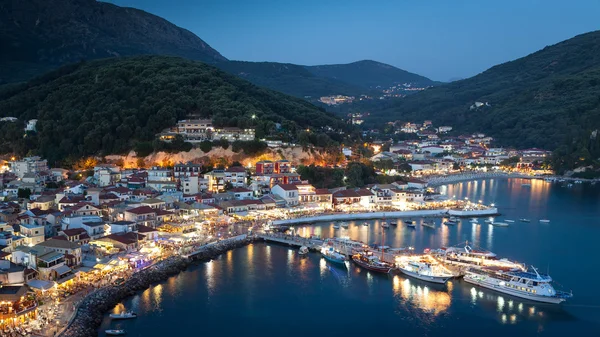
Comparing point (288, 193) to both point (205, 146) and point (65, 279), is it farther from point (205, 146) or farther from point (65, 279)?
point (65, 279)

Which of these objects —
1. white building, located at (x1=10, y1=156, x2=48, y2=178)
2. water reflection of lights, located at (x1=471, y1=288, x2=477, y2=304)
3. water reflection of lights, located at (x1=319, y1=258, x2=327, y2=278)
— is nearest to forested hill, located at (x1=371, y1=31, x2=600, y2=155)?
water reflection of lights, located at (x1=471, y1=288, x2=477, y2=304)

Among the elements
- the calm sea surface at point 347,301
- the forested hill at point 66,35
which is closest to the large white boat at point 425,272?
the calm sea surface at point 347,301

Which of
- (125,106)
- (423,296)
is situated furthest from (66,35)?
(423,296)

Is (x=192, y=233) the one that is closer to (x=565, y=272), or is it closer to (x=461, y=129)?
(x=565, y=272)

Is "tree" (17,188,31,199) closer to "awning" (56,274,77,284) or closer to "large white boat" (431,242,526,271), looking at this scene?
"awning" (56,274,77,284)

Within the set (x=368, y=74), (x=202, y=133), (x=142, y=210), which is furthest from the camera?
(x=368, y=74)

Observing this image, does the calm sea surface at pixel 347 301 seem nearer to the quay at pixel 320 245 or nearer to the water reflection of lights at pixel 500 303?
the water reflection of lights at pixel 500 303
